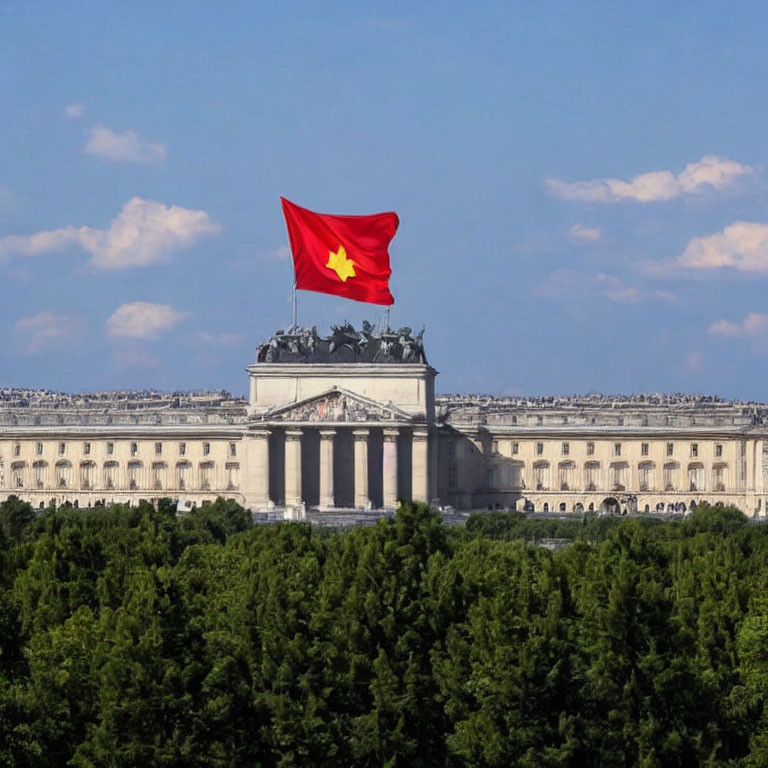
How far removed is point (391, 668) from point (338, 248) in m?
87.6

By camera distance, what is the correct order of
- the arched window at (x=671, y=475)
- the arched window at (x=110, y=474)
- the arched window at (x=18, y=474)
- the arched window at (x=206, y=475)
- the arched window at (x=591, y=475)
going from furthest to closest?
the arched window at (x=18, y=474)
the arched window at (x=110, y=474)
the arched window at (x=206, y=475)
the arched window at (x=591, y=475)
the arched window at (x=671, y=475)

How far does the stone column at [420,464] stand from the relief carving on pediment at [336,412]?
1.55 meters

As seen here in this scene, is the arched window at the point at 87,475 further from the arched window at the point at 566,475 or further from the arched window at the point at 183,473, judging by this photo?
the arched window at the point at 566,475

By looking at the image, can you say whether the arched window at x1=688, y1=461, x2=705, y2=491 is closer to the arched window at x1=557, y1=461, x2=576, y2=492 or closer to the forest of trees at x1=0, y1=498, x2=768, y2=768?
the arched window at x1=557, y1=461, x2=576, y2=492

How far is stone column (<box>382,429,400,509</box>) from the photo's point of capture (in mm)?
183625

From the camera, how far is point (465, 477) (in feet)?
629

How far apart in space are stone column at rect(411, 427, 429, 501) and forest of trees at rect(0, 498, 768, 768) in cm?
9064

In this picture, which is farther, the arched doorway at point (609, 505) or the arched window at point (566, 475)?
the arched window at point (566, 475)

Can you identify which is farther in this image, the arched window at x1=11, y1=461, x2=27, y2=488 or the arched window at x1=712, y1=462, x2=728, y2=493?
the arched window at x1=11, y1=461, x2=27, y2=488

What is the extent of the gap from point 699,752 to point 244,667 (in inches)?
457

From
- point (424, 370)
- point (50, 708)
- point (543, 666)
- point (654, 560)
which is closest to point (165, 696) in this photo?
point (50, 708)

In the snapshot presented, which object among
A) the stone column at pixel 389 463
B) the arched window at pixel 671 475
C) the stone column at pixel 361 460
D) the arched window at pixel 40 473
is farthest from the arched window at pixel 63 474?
the arched window at pixel 671 475

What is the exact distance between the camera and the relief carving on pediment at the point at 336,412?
184125 mm

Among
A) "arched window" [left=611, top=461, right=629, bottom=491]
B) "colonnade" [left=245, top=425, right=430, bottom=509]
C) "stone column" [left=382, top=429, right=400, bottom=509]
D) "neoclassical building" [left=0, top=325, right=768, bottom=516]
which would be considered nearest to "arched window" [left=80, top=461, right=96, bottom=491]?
"neoclassical building" [left=0, top=325, right=768, bottom=516]
